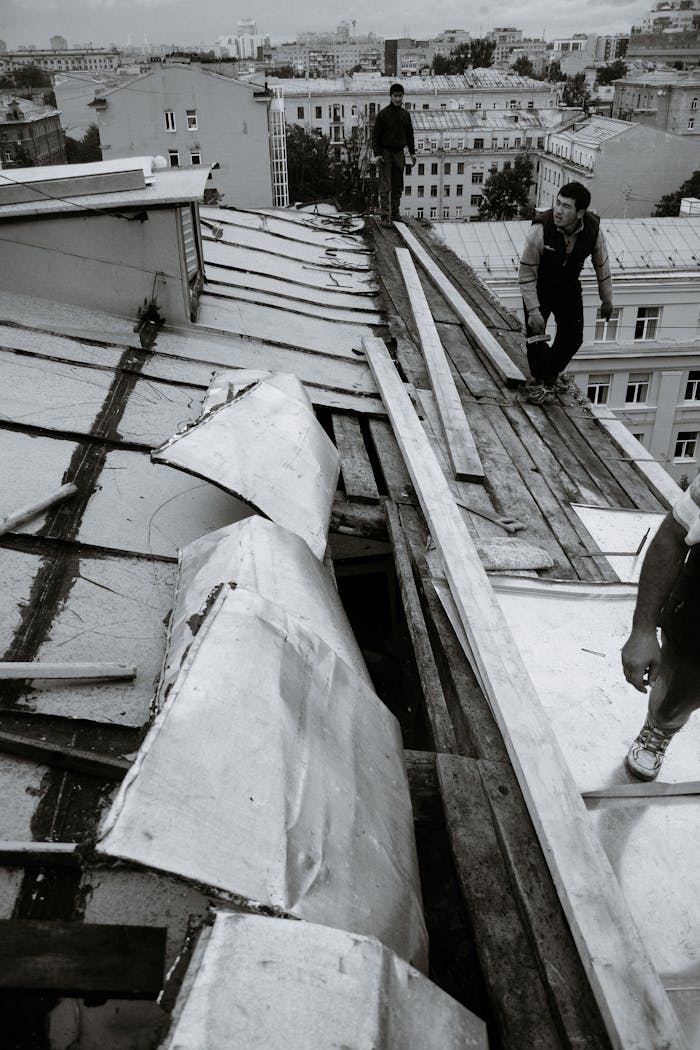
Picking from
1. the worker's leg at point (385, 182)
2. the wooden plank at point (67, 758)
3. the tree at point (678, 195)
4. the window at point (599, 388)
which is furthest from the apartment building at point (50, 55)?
the tree at point (678, 195)

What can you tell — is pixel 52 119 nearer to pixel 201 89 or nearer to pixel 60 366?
pixel 201 89

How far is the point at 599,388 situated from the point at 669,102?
191ft

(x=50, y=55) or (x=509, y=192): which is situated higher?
(x=50, y=55)

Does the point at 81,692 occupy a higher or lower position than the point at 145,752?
lower

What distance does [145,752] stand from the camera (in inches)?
71.7

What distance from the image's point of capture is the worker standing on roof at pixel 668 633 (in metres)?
2.51

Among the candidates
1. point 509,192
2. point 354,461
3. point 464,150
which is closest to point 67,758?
point 354,461

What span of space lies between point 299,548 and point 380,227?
1021 centimetres

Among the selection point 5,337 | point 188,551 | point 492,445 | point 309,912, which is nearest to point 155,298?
point 5,337

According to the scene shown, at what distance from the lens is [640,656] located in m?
2.62

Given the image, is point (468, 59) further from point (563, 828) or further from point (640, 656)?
point (563, 828)

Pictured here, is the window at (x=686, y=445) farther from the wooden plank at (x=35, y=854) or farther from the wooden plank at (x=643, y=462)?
the wooden plank at (x=35, y=854)

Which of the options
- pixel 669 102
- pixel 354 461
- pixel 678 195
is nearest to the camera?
pixel 354 461

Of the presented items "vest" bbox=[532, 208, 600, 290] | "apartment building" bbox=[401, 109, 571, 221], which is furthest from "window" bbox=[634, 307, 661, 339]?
"apartment building" bbox=[401, 109, 571, 221]
